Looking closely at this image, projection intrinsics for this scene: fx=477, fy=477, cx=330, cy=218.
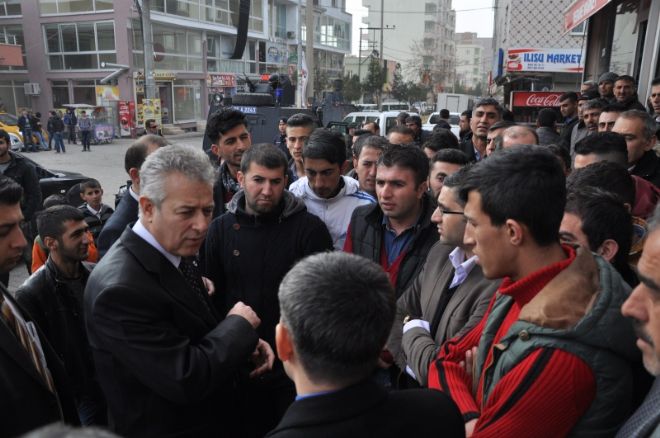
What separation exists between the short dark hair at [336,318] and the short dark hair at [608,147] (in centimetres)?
296

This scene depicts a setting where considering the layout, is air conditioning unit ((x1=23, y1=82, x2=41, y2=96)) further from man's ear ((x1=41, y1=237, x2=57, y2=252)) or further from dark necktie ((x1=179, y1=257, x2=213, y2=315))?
dark necktie ((x1=179, y1=257, x2=213, y2=315))

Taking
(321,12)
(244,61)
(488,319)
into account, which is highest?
(321,12)

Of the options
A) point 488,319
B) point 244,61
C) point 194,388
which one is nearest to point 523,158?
point 488,319

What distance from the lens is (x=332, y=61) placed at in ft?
171

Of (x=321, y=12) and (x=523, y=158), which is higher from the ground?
(x=321, y=12)

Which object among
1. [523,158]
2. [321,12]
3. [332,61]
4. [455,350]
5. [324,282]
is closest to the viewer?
[324,282]

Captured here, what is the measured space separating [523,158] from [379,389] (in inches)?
38.6

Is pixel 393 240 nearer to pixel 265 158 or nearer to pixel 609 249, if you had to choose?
pixel 265 158

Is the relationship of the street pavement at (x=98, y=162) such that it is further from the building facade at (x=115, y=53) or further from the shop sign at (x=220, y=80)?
the shop sign at (x=220, y=80)

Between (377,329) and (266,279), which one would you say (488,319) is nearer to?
(377,329)

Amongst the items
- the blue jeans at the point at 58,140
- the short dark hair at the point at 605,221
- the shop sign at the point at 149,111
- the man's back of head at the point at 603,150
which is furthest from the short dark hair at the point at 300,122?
the blue jeans at the point at 58,140

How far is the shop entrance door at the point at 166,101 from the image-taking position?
30.0m

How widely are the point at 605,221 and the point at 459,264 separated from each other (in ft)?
2.22

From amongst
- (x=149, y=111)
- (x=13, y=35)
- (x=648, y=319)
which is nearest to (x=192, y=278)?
(x=648, y=319)
